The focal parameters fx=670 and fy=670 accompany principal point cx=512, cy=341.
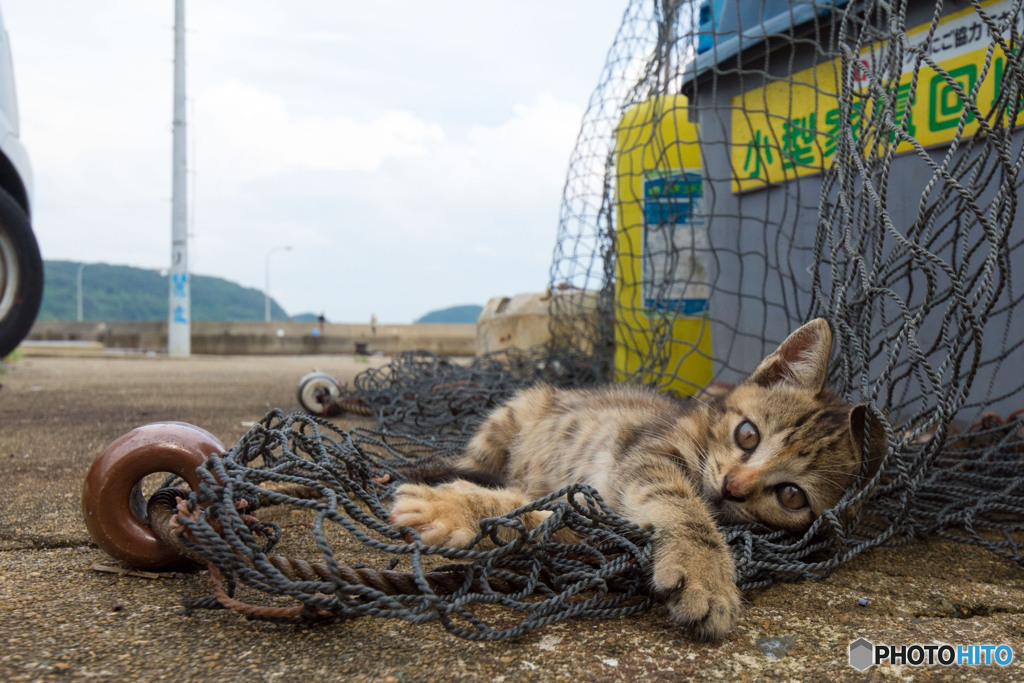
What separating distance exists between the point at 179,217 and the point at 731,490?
11837 mm

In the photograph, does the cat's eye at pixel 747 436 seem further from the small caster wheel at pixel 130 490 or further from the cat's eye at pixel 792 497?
the small caster wheel at pixel 130 490

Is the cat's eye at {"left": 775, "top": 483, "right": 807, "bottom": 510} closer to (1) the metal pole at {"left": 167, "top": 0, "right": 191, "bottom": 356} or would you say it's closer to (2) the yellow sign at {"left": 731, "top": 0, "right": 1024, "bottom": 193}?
(2) the yellow sign at {"left": 731, "top": 0, "right": 1024, "bottom": 193}

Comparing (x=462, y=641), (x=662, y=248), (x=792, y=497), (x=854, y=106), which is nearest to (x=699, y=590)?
(x=462, y=641)

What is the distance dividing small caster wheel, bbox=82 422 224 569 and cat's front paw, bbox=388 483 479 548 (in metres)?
0.42

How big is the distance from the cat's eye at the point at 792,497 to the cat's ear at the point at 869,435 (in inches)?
6.3

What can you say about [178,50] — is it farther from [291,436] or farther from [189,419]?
[291,436]

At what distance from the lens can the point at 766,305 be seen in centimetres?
317

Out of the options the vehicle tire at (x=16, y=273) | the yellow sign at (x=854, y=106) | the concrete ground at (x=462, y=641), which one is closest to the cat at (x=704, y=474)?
the concrete ground at (x=462, y=641)

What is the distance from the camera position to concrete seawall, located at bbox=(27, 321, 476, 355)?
47.8 ft

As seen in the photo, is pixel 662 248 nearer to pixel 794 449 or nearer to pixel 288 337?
pixel 794 449

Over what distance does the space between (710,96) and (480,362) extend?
2.27 meters

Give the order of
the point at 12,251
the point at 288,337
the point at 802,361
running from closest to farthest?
the point at 802,361 < the point at 12,251 < the point at 288,337

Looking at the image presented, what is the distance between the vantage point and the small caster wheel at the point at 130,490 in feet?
4.21

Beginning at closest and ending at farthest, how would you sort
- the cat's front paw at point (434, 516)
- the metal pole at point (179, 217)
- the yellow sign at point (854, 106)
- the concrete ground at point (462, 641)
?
the concrete ground at point (462, 641) → the cat's front paw at point (434, 516) → the yellow sign at point (854, 106) → the metal pole at point (179, 217)
